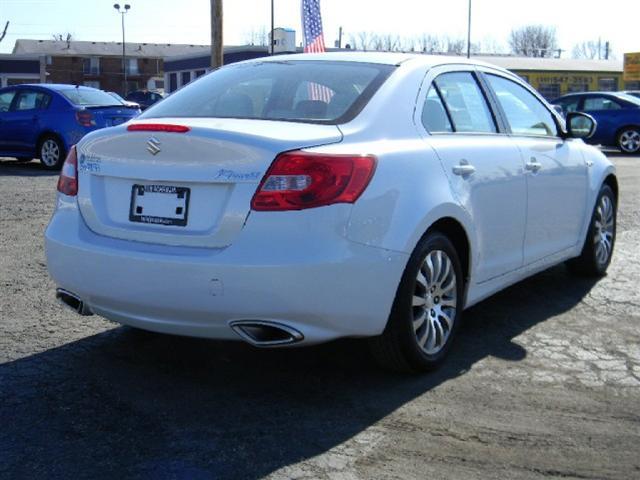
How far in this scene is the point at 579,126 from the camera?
6141 millimetres

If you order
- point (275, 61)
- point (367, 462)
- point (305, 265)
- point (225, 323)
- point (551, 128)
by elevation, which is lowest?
point (367, 462)

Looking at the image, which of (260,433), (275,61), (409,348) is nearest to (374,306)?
(409,348)

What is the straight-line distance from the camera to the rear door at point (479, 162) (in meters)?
4.43

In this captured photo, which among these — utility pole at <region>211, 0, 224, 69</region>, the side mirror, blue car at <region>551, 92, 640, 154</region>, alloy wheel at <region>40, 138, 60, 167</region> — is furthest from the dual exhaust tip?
blue car at <region>551, 92, 640, 154</region>

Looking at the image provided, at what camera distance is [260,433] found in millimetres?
3496

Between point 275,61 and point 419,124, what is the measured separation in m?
1.02

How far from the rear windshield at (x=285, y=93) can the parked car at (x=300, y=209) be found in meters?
0.01

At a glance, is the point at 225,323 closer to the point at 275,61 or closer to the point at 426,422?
the point at 426,422

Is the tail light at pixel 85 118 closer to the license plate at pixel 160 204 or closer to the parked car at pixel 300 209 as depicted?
the parked car at pixel 300 209

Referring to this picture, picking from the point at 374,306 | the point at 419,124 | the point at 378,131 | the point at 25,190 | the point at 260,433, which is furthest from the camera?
the point at 25,190

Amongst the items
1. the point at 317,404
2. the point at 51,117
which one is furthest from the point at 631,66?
the point at 317,404

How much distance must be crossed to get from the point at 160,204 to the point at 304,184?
2.22ft

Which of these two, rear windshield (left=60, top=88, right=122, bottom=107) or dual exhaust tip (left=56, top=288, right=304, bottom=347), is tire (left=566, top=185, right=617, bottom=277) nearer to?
dual exhaust tip (left=56, top=288, right=304, bottom=347)

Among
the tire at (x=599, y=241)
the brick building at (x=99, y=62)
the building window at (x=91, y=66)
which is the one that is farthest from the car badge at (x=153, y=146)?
the building window at (x=91, y=66)
